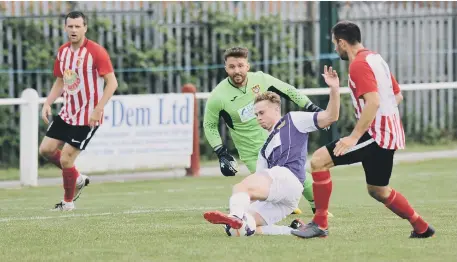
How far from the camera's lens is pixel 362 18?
2314 centimetres

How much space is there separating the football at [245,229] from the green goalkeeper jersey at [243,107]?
2.17 metres

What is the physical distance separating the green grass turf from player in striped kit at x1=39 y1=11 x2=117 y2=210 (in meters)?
0.60

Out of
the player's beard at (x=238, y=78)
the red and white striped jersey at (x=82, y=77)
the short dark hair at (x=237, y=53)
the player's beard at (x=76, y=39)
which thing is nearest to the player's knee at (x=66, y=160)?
the red and white striped jersey at (x=82, y=77)

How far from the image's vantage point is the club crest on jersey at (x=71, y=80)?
538 inches

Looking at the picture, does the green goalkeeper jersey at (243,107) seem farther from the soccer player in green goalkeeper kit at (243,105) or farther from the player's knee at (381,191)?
the player's knee at (381,191)

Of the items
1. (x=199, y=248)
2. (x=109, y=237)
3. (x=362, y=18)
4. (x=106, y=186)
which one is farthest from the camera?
(x=362, y=18)

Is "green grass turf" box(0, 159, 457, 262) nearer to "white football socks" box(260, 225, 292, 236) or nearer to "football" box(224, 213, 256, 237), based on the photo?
"football" box(224, 213, 256, 237)

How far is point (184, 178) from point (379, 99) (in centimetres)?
892

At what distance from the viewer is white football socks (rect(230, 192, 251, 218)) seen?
10.2 metres

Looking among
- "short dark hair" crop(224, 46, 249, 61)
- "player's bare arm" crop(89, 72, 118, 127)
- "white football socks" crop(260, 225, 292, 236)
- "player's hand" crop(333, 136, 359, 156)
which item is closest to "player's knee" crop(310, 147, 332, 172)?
"player's hand" crop(333, 136, 359, 156)

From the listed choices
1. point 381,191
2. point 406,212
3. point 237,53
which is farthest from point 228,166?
point 406,212

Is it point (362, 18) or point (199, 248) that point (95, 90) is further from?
point (362, 18)

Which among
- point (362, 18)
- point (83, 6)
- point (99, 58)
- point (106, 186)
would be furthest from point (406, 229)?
point (362, 18)

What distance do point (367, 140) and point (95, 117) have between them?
159 inches
